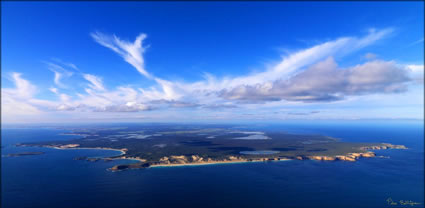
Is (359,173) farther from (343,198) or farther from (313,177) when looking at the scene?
(343,198)

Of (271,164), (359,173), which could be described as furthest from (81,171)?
(359,173)

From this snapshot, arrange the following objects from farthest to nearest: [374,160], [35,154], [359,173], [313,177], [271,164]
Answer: [35,154] < [374,160] < [271,164] < [359,173] < [313,177]

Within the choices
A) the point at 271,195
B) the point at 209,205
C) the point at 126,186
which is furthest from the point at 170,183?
the point at 271,195

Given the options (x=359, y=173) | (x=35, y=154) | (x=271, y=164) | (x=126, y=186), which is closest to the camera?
(x=126, y=186)

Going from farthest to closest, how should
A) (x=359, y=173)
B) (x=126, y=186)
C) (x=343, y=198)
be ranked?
(x=359, y=173)
(x=126, y=186)
(x=343, y=198)

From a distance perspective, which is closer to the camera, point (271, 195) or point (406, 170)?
point (271, 195)

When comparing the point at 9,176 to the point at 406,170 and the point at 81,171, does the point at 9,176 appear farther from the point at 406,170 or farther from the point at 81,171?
the point at 406,170
